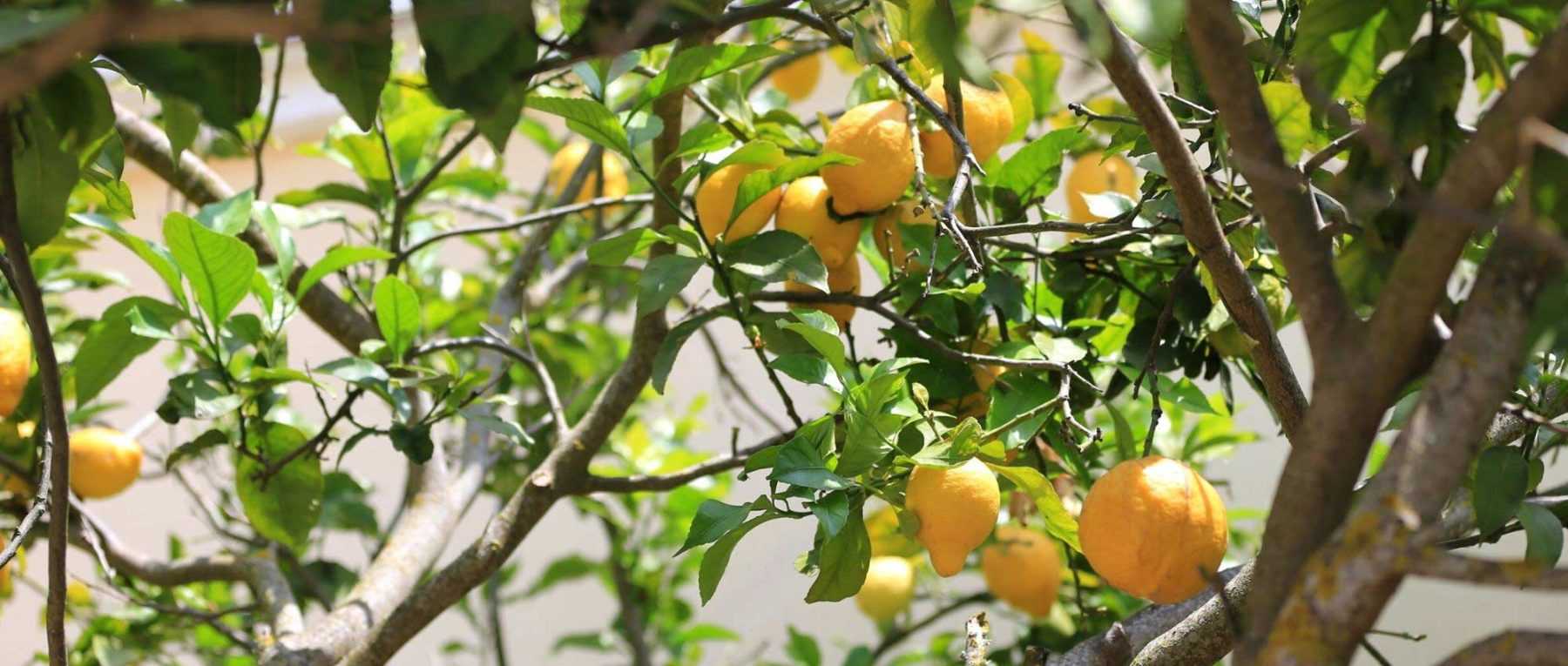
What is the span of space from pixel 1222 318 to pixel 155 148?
36.2 inches

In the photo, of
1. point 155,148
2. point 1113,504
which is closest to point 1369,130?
point 1113,504

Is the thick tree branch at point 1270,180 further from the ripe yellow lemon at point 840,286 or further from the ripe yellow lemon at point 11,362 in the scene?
the ripe yellow lemon at point 11,362

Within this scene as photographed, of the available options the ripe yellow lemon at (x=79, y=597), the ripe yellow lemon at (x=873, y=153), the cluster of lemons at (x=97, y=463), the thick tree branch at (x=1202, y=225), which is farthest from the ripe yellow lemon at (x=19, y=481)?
the thick tree branch at (x=1202, y=225)

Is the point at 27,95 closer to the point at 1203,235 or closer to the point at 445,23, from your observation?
the point at 445,23

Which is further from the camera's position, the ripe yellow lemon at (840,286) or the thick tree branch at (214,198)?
the thick tree branch at (214,198)

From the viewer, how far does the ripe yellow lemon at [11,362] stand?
1.00m

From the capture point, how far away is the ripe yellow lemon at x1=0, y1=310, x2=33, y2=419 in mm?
996

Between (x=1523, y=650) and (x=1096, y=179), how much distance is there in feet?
2.76

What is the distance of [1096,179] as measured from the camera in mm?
1262

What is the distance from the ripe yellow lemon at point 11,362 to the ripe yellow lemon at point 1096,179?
0.79m

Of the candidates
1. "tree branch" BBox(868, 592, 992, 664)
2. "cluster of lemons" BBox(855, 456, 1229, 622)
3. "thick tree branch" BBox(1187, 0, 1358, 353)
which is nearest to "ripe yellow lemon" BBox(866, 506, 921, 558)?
"tree branch" BBox(868, 592, 992, 664)

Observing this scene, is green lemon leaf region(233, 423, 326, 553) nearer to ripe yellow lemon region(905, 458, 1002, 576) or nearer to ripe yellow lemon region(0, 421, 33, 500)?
ripe yellow lemon region(0, 421, 33, 500)

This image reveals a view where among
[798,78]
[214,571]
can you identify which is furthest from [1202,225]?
[798,78]

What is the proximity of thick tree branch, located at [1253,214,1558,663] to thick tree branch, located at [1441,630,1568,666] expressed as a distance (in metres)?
0.04
